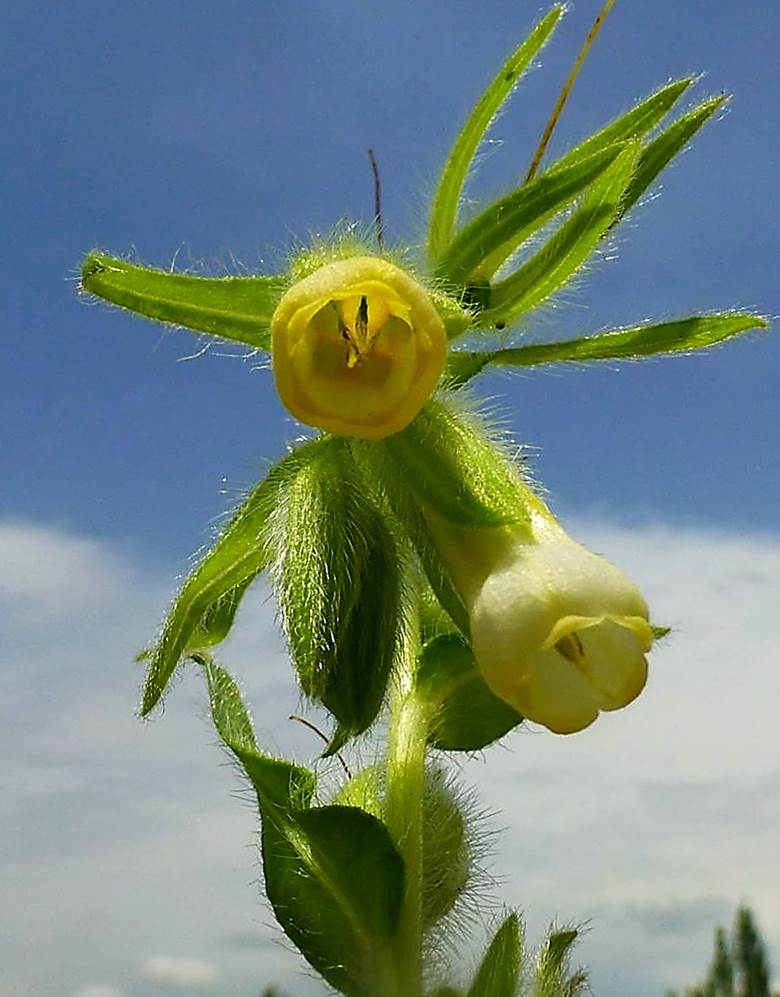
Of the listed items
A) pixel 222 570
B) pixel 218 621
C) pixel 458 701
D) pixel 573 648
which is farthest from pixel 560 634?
pixel 218 621

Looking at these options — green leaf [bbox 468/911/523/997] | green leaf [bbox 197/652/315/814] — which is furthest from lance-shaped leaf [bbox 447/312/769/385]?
green leaf [bbox 468/911/523/997]

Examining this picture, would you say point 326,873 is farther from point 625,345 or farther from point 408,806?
point 625,345

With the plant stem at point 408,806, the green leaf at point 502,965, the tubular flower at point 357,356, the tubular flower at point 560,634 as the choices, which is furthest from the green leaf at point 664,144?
the green leaf at point 502,965

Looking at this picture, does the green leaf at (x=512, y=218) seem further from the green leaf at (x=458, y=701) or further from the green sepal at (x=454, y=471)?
the green leaf at (x=458, y=701)

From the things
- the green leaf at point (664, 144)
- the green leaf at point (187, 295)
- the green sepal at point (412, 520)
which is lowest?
the green sepal at point (412, 520)

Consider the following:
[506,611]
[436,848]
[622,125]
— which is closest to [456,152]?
[622,125]

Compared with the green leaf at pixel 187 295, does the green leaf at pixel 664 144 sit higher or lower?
higher

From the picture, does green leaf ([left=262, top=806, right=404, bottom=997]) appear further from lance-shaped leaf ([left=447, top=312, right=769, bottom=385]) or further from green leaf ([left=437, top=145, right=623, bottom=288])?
green leaf ([left=437, top=145, right=623, bottom=288])
